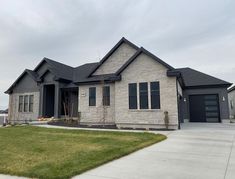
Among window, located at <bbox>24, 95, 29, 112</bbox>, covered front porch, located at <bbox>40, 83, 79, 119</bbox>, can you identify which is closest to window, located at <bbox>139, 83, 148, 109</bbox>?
covered front porch, located at <bbox>40, 83, 79, 119</bbox>

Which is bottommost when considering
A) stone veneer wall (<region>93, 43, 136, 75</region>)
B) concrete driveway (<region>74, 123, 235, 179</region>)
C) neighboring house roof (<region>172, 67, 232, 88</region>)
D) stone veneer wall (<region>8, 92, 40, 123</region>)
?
concrete driveway (<region>74, 123, 235, 179</region>)

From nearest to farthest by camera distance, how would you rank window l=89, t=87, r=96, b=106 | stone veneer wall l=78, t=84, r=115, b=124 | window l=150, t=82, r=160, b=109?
window l=150, t=82, r=160, b=109 → stone veneer wall l=78, t=84, r=115, b=124 → window l=89, t=87, r=96, b=106

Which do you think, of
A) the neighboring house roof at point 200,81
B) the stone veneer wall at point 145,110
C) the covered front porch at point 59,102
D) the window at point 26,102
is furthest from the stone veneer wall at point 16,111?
the neighboring house roof at point 200,81

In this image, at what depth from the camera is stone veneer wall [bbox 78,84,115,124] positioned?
16.2 m

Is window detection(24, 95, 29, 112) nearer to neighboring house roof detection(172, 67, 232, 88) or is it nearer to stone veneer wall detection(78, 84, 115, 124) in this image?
stone veneer wall detection(78, 84, 115, 124)

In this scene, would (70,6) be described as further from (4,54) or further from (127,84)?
(4,54)

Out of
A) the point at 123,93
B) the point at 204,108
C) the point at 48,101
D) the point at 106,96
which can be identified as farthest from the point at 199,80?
the point at 48,101

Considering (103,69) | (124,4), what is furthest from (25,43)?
(124,4)

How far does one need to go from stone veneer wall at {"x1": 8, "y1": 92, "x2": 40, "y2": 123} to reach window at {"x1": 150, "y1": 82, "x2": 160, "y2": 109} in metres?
13.3

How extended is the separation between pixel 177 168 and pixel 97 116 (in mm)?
12021

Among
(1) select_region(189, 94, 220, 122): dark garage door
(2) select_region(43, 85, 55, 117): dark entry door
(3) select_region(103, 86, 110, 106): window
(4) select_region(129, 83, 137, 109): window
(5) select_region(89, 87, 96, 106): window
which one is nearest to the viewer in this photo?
(4) select_region(129, 83, 137, 109): window

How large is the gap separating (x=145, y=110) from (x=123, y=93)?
84.9 inches

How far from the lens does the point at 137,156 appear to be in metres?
6.37

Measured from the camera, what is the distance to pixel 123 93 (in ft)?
49.3
